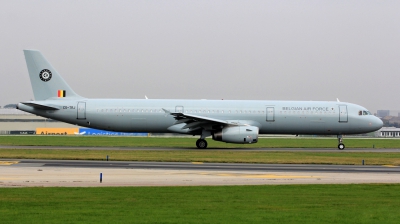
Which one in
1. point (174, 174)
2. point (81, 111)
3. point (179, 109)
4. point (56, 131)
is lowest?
point (174, 174)

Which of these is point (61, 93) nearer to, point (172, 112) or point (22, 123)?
point (172, 112)

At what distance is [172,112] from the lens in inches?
1756

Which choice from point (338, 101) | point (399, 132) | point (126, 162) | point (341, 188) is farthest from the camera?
point (399, 132)

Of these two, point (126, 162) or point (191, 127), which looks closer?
point (126, 162)

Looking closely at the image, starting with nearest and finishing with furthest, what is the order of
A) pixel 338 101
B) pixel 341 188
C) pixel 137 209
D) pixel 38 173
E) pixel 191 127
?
pixel 137 209 < pixel 341 188 < pixel 38 173 < pixel 191 127 < pixel 338 101

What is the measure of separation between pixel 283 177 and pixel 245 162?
322 inches

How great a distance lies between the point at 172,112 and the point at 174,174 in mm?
20483

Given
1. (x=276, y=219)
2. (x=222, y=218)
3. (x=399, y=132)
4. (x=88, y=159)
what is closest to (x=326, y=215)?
(x=276, y=219)

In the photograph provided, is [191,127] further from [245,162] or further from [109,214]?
[109,214]

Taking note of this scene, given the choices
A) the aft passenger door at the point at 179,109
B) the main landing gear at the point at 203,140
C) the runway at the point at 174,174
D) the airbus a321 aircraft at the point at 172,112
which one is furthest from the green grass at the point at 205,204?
the aft passenger door at the point at 179,109

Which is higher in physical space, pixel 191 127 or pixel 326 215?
pixel 191 127

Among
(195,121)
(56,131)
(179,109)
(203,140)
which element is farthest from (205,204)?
(56,131)

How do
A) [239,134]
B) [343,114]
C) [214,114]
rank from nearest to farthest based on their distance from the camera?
[239,134] → [214,114] → [343,114]

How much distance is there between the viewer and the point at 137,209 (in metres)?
14.9
